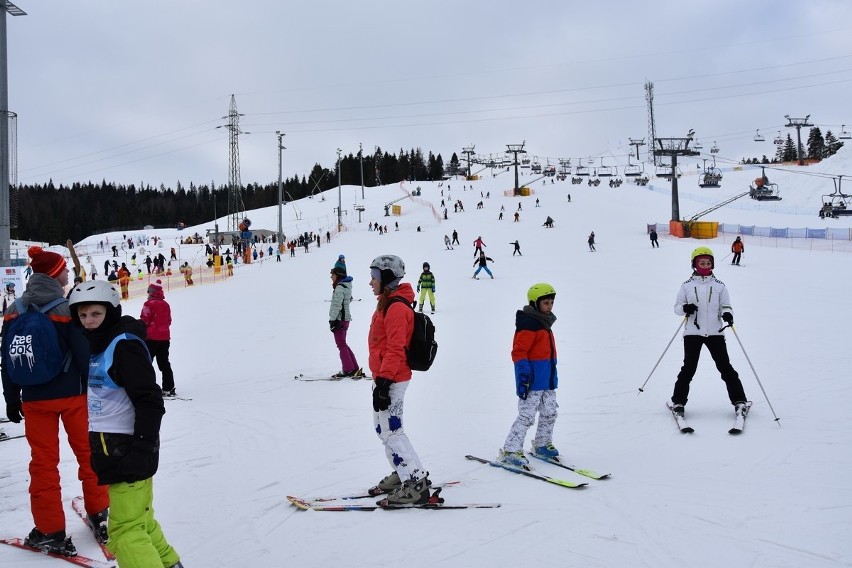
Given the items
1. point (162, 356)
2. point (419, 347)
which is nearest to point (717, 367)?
point (419, 347)

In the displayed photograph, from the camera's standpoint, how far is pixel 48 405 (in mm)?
3596

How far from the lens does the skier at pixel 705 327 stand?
6.36 metres

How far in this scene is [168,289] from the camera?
24875 millimetres

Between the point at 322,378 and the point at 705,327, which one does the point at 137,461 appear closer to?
the point at 705,327

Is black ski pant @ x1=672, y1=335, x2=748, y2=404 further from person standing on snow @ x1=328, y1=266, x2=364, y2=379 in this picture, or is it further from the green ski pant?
the green ski pant

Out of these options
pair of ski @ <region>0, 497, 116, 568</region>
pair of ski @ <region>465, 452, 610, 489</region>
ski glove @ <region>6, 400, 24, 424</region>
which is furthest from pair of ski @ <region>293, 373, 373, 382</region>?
ski glove @ <region>6, 400, 24, 424</region>

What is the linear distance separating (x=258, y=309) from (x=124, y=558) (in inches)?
634

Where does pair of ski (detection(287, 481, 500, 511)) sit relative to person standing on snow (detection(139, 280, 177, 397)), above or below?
below

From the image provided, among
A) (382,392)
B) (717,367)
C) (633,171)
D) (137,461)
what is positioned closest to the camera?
(137,461)

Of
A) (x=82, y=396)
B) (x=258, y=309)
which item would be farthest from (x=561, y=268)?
(x=82, y=396)

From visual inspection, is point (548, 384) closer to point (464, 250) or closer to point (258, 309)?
point (258, 309)

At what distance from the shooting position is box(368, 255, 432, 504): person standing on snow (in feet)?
13.4

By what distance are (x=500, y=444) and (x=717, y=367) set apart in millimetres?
2499

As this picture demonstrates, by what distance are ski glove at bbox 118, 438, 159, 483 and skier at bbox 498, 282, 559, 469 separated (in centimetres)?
296
